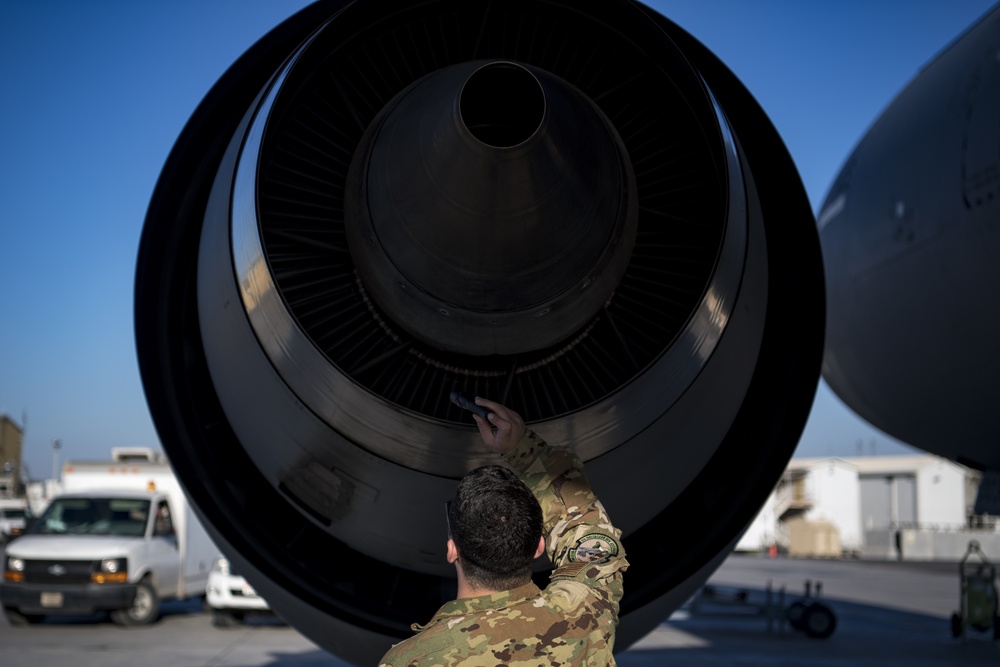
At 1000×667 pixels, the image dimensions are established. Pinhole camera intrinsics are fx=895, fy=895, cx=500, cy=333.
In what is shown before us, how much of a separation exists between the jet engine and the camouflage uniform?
0.38m

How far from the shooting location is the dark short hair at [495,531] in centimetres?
183

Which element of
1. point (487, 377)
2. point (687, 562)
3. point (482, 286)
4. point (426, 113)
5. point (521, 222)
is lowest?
point (687, 562)

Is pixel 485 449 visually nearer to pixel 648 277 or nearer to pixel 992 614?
pixel 648 277

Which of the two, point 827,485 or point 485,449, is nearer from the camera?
point 485,449

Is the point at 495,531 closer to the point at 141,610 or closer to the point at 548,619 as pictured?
the point at 548,619

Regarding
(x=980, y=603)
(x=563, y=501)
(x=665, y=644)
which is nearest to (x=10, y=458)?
(x=665, y=644)

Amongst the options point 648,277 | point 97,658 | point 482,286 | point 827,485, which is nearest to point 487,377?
point 482,286

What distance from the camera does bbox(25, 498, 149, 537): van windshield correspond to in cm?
1132

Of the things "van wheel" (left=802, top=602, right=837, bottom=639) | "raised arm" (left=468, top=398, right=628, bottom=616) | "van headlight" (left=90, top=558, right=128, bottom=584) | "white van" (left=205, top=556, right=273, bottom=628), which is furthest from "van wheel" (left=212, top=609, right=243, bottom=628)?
"raised arm" (left=468, top=398, right=628, bottom=616)

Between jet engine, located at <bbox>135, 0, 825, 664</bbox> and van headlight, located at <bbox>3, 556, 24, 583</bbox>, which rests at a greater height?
jet engine, located at <bbox>135, 0, 825, 664</bbox>

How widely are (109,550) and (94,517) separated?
4.14ft

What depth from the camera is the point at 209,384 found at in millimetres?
2883

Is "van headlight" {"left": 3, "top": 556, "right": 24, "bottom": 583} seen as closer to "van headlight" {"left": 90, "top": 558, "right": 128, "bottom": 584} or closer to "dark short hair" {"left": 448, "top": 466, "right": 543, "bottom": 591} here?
"van headlight" {"left": 90, "top": 558, "right": 128, "bottom": 584}

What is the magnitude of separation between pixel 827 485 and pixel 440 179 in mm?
39010
